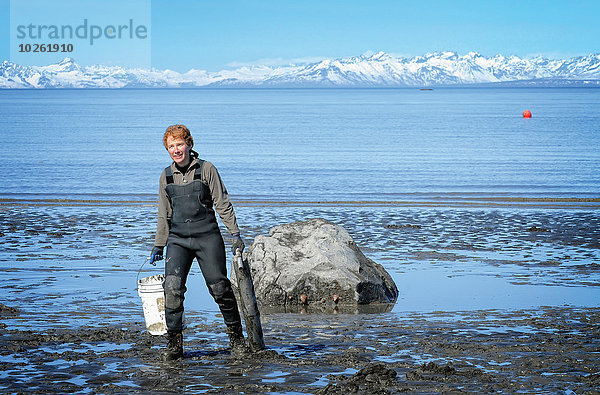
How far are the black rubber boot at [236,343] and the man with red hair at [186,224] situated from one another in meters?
0.30

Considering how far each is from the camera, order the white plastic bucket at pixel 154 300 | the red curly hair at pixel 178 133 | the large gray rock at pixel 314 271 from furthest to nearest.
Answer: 1. the large gray rock at pixel 314 271
2. the white plastic bucket at pixel 154 300
3. the red curly hair at pixel 178 133

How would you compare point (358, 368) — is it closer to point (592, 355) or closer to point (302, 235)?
point (592, 355)

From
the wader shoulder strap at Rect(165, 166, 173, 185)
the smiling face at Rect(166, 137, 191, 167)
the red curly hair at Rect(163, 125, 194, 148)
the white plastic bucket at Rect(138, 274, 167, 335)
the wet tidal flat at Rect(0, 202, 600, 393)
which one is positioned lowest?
the wet tidal flat at Rect(0, 202, 600, 393)

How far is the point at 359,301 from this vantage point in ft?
36.8

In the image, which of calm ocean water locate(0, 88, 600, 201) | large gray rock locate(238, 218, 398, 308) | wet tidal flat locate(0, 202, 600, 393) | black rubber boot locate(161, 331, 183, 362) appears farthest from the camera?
calm ocean water locate(0, 88, 600, 201)

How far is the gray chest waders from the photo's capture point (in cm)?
770

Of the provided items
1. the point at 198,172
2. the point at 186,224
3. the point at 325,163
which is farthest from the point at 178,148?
the point at 325,163

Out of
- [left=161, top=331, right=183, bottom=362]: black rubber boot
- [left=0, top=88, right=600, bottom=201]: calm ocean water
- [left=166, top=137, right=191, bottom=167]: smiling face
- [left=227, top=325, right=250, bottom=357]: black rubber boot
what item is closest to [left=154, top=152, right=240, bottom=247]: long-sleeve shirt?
[left=166, top=137, right=191, bottom=167]: smiling face

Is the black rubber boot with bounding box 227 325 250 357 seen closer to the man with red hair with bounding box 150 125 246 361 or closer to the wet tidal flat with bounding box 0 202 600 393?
the wet tidal flat with bounding box 0 202 600 393

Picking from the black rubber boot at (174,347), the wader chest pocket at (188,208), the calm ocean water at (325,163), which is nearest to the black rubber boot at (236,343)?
the black rubber boot at (174,347)

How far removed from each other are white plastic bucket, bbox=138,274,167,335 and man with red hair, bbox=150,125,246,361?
651mm

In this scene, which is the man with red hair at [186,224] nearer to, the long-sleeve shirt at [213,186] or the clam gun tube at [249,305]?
the long-sleeve shirt at [213,186]

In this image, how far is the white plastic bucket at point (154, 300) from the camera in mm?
8539

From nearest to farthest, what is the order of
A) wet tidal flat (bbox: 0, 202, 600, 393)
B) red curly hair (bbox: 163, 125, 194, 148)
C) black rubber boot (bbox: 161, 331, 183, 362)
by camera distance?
wet tidal flat (bbox: 0, 202, 600, 393)
red curly hair (bbox: 163, 125, 194, 148)
black rubber boot (bbox: 161, 331, 183, 362)
